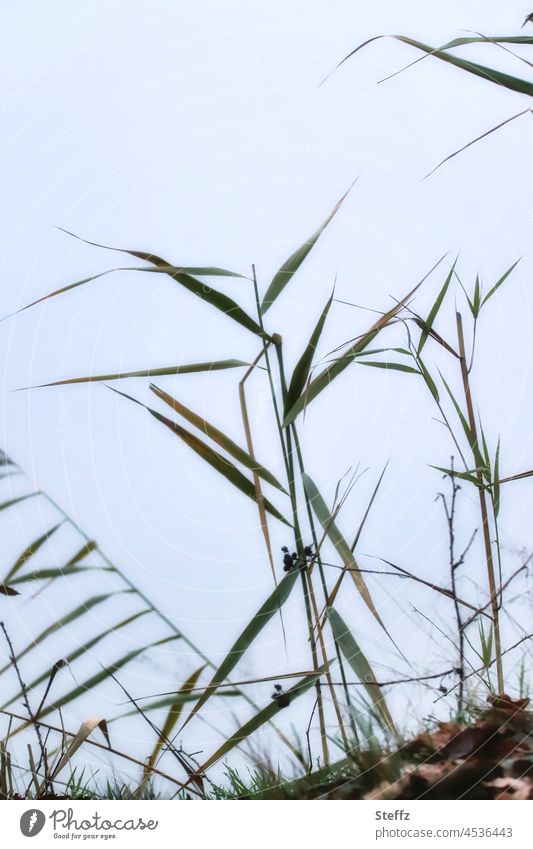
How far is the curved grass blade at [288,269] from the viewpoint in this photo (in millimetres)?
910

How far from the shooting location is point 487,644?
88cm

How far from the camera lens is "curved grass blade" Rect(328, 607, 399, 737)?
86cm

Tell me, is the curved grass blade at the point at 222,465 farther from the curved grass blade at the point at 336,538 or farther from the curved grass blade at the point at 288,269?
the curved grass blade at the point at 288,269

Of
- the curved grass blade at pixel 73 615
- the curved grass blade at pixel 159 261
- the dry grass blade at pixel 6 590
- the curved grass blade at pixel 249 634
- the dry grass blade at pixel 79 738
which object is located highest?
the curved grass blade at pixel 159 261

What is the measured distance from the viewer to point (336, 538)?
2.96 feet

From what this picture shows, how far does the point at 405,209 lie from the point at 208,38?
36 cm

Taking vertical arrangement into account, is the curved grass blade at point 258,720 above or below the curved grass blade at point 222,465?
below

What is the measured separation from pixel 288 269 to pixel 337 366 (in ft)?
0.43

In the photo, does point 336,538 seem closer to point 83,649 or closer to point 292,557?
point 292,557
